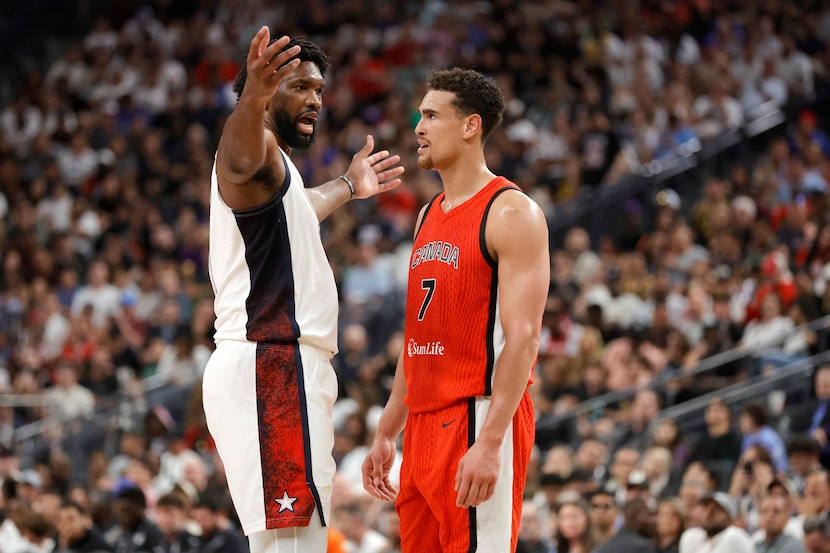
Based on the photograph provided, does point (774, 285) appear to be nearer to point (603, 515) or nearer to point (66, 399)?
point (603, 515)

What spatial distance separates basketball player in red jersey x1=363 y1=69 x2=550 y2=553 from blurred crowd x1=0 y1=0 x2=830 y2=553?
320cm

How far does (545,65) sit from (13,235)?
738 cm

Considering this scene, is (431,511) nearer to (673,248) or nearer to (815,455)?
(815,455)

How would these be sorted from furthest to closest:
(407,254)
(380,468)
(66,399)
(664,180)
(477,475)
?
(664,180) → (407,254) → (66,399) → (380,468) → (477,475)

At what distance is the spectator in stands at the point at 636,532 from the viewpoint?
7.84m

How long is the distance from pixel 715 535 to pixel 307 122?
412cm

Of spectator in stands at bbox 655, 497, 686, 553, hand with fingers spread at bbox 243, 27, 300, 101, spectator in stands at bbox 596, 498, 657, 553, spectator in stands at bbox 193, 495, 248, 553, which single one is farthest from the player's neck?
spectator in stands at bbox 193, 495, 248, 553

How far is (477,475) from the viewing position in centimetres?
472

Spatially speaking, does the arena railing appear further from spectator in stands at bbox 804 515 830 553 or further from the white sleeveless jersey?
the white sleeveless jersey

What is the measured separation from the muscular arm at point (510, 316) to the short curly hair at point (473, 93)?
39 centimetres

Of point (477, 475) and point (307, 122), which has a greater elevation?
point (307, 122)

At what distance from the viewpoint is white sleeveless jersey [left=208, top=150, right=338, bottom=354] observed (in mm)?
4895

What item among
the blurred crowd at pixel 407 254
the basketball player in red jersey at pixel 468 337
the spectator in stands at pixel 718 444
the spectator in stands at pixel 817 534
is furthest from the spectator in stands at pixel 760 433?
the basketball player in red jersey at pixel 468 337

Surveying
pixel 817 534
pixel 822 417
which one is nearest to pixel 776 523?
pixel 817 534
